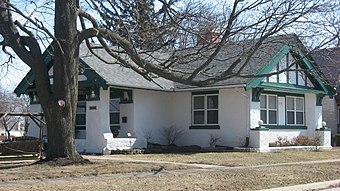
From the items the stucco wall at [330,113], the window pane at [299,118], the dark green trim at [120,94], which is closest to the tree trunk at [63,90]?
the dark green trim at [120,94]

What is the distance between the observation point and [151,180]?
15.1 m

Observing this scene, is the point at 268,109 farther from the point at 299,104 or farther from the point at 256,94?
the point at 299,104

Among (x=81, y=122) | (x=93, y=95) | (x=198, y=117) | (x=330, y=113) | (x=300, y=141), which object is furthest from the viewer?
(x=330, y=113)

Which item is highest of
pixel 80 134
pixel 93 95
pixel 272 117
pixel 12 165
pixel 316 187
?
pixel 93 95

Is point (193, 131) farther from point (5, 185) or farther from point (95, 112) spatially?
point (5, 185)

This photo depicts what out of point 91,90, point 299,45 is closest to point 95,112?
point 91,90

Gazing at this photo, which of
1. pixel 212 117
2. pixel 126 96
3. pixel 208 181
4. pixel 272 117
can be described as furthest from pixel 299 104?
pixel 208 181

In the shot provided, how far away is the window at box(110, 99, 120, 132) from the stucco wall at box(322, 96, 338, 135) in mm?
21239

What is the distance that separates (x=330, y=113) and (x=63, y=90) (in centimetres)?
3081

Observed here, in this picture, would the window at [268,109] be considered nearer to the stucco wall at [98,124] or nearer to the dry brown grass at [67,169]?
the stucco wall at [98,124]

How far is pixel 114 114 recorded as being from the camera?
2922 centimetres

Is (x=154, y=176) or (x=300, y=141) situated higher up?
(x=300, y=141)

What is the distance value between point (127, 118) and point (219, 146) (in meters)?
4.93

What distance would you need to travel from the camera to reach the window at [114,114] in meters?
28.9
